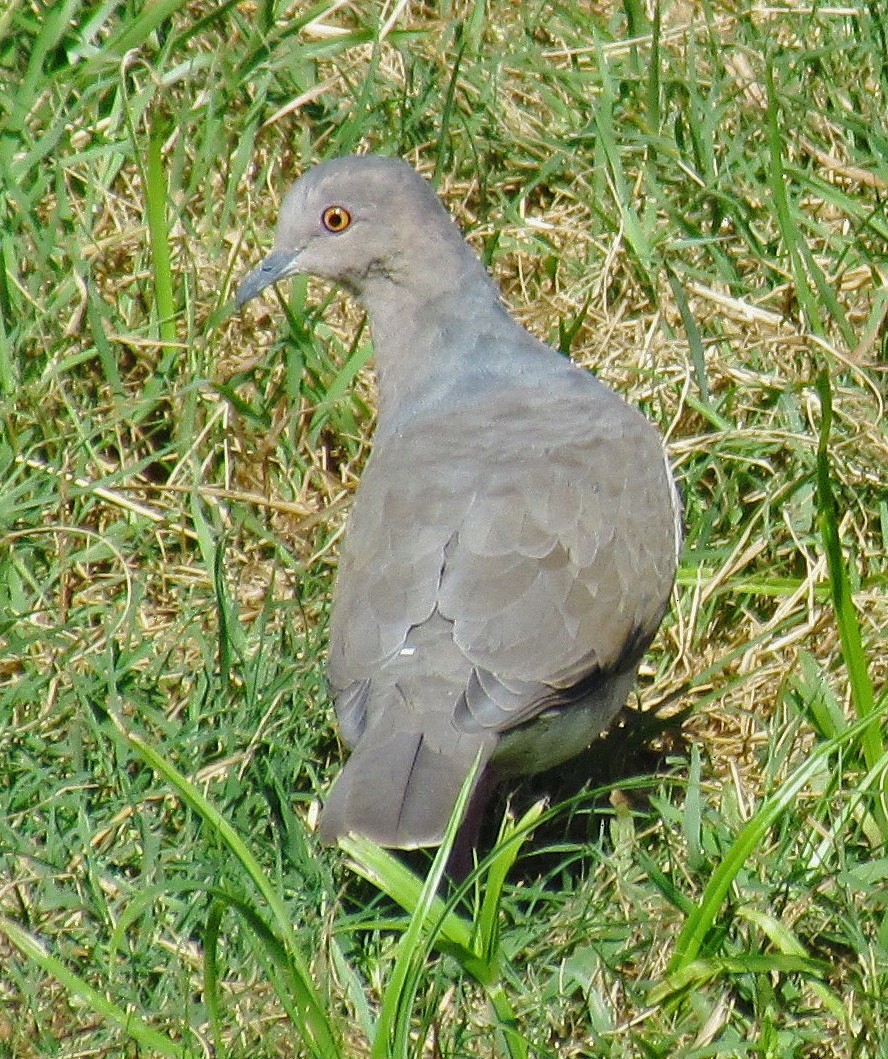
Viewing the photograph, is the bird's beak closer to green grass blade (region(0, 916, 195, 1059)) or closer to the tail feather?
the tail feather

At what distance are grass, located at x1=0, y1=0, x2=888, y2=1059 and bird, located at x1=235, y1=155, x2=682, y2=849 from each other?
10.2 inches

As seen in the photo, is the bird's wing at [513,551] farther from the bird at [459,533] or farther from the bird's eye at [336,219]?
the bird's eye at [336,219]

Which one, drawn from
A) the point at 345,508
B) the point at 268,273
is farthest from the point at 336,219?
the point at 345,508

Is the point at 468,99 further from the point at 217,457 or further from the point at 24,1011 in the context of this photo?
the point at 24,1011

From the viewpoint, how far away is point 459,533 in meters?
4.62

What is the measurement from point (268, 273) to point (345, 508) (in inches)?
28.9

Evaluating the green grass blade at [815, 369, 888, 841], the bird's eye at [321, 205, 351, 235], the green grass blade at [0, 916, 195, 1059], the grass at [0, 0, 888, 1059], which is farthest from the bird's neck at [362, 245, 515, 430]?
the green grass blade at [0, 916, 195, 1059]

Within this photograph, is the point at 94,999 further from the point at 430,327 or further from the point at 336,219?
the point at 336,219

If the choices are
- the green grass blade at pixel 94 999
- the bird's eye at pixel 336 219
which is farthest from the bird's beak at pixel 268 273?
the green grass blade at pixel 94 999

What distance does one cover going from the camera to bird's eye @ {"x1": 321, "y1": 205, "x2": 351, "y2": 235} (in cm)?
553

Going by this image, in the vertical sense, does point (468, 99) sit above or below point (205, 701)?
above

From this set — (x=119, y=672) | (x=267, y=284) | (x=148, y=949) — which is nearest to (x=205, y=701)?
(x=119, y=672)

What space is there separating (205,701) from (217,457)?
3.39 ft

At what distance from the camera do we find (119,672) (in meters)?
5.29
